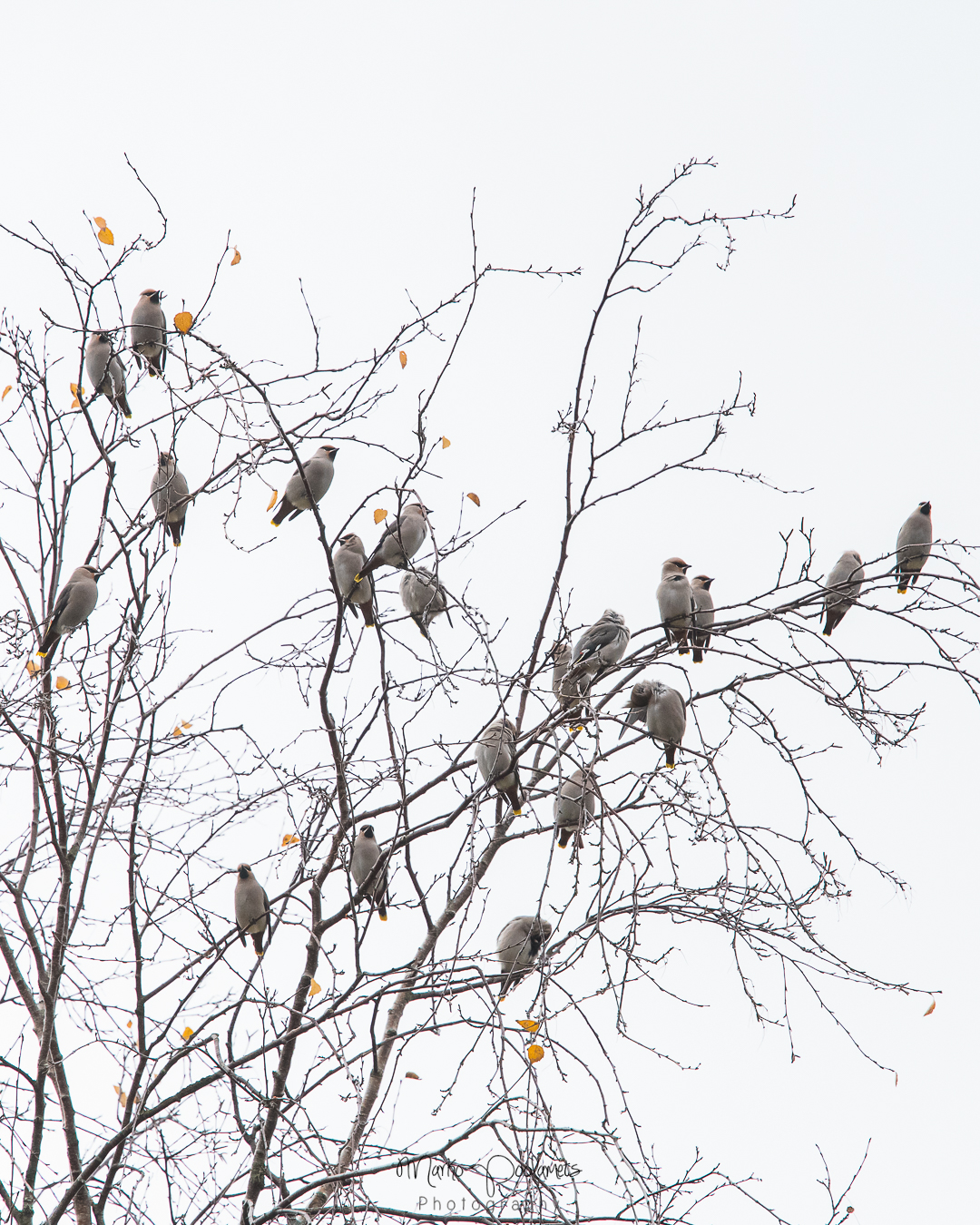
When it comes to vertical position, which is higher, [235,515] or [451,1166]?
[235,515]

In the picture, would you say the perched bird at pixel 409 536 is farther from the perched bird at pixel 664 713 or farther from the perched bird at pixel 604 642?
the perched bird at pixel 664 713

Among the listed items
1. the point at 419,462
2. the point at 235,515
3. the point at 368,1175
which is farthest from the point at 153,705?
the point at 368,1175

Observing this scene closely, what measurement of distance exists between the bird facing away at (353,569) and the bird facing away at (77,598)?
1.12 meters

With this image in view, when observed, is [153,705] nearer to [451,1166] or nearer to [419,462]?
[419,462]

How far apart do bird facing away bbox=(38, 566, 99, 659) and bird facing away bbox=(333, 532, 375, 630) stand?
112 cm

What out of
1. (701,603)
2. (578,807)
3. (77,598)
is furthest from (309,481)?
(578,807)

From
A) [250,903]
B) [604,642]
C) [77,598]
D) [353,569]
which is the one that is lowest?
[250,903]

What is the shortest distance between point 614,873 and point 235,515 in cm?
186

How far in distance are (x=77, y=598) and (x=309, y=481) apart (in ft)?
4.02

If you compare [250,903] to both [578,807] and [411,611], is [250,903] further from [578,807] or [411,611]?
[578,807]

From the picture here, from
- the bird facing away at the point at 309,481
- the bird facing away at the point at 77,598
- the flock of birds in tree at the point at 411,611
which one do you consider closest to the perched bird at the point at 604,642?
the flock of birds in tree at the point at 411,611

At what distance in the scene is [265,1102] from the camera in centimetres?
350

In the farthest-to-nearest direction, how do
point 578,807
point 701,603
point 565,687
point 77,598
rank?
point 701,603 → point 77,598 → point 565,687 → point 578,807

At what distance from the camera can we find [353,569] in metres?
6.07
